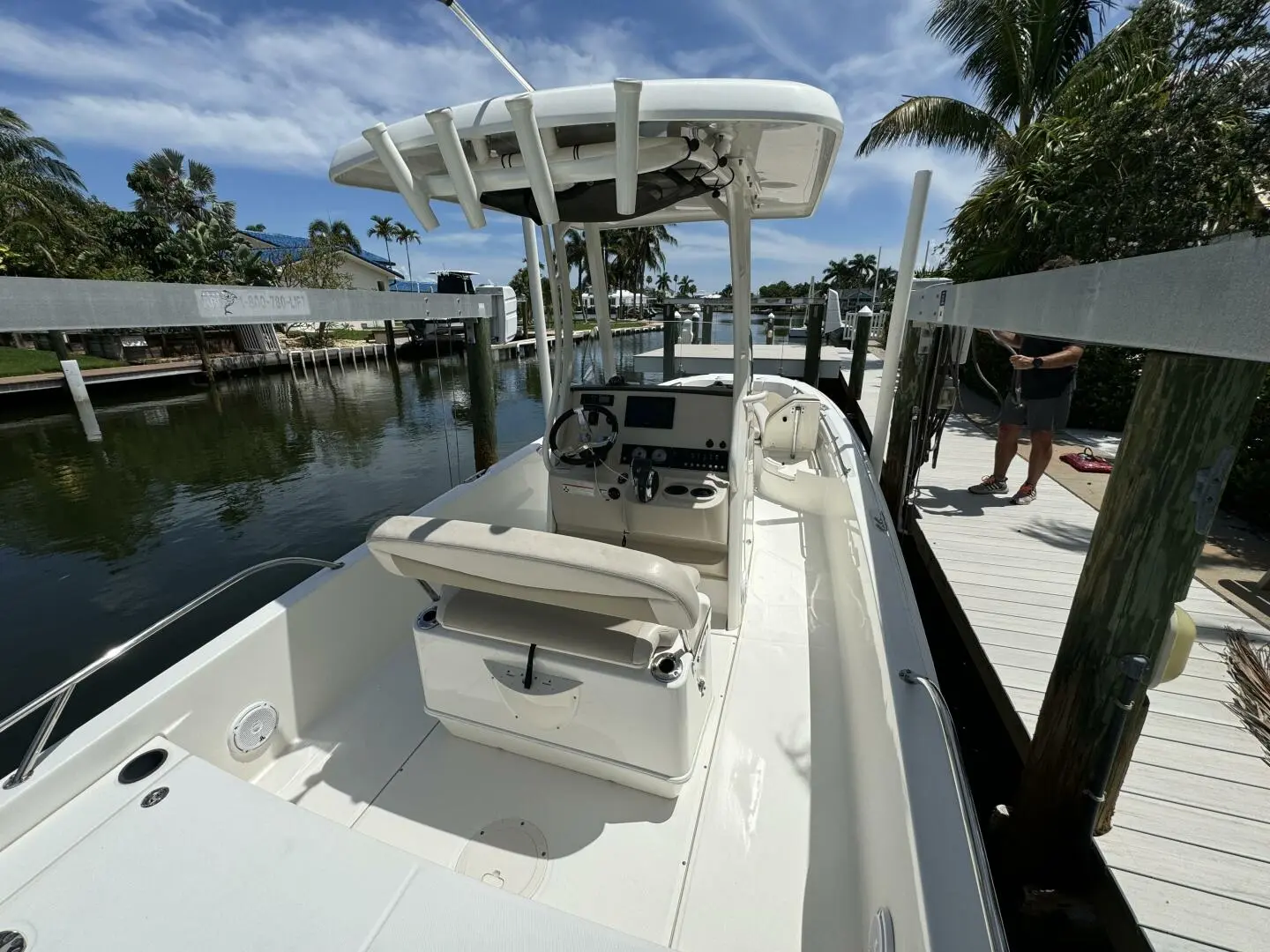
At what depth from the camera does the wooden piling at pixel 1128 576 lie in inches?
51.8

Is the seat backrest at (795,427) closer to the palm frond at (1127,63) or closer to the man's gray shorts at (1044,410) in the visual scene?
the man's gray shorts at (1044,410)

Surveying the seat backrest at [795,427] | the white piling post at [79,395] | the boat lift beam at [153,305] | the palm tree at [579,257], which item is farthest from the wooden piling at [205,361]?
the seat backrest at [795,427]

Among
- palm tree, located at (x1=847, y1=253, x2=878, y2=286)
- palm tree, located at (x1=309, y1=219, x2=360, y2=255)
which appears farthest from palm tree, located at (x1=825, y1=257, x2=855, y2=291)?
palm tree, located at (x1=309, y1=219, x2=360, y2=255)

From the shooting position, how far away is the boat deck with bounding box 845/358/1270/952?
1627 mm

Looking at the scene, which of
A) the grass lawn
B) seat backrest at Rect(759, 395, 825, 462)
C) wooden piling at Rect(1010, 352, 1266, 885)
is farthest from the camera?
the grass lawn

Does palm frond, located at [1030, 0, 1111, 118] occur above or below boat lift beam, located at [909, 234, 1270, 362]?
above

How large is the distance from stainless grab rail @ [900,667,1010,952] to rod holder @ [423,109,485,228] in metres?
2.00

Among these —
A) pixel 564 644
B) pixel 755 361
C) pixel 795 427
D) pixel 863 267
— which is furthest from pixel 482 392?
pixel 863 267

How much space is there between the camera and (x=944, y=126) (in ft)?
32.1

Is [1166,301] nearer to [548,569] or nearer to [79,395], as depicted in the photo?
[548,569]

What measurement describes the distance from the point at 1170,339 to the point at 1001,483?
374 centimetres

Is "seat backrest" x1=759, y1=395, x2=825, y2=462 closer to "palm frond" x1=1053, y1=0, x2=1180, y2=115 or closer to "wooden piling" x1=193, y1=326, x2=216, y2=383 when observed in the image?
"palm frond" x1=1053, y1=0, x2=1180, y2=115

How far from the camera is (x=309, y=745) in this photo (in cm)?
204

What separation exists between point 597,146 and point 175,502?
32.1ft
